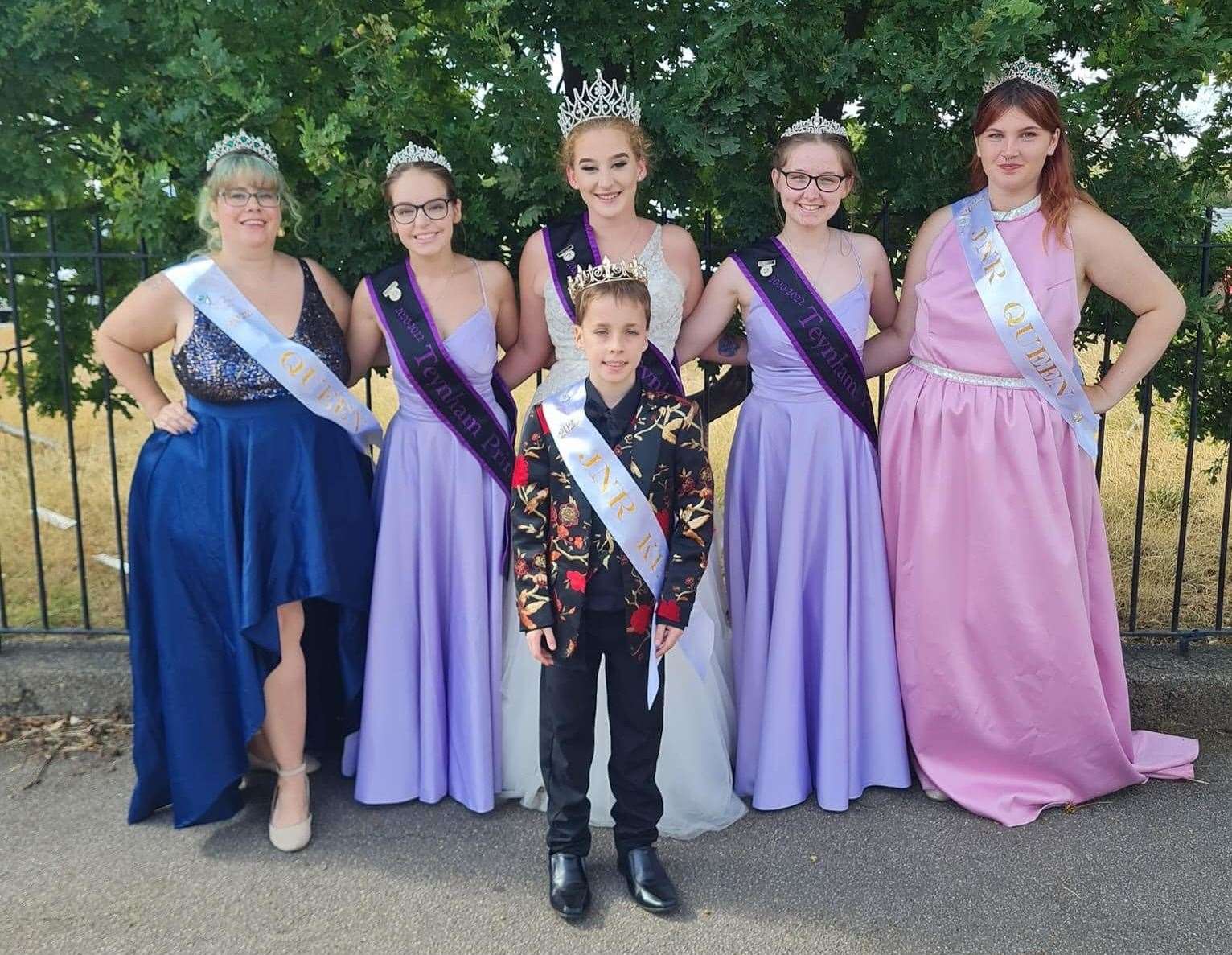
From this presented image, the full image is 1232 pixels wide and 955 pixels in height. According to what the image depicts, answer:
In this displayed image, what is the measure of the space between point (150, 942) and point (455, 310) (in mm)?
1788

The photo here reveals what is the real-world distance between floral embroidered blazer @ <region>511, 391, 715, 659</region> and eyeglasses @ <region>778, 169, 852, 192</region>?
32.1 inches

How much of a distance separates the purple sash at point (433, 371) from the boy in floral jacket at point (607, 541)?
477 millimetres

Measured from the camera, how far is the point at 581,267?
316 cm

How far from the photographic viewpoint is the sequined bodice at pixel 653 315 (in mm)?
3166

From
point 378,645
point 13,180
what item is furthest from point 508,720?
point 13,180

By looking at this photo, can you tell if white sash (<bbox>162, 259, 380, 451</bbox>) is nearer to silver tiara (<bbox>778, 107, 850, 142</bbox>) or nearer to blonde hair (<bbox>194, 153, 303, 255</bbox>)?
blonde hair (<bbox>194, 153, 303, 255</bbox>)

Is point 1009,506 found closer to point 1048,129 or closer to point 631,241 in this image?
point 1048,129

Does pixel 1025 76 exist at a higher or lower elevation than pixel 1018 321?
higher

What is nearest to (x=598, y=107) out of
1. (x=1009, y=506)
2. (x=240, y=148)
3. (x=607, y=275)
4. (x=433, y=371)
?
(x=607, y=275)

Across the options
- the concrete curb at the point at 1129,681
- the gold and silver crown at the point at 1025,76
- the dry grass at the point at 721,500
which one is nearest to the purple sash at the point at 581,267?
the gold and silver crown at the point at 1025,76

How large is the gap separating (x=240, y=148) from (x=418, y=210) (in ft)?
1.64

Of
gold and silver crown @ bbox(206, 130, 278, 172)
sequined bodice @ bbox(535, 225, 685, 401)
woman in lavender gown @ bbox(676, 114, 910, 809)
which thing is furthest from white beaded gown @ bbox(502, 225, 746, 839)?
gold and silver crown @ bbox(206, 130, 278, 172)

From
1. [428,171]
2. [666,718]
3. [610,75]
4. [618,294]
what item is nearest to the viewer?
[618,294]

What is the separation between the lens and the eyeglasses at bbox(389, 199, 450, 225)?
3074mm
